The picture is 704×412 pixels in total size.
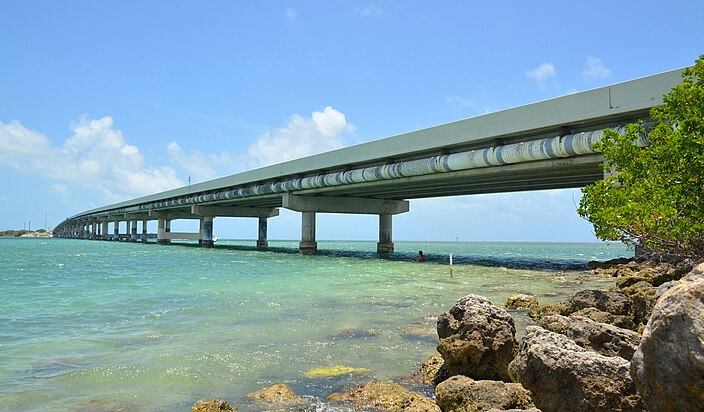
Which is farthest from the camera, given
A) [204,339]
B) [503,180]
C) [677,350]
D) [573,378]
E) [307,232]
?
[307,232]

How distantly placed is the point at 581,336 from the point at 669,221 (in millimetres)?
6684

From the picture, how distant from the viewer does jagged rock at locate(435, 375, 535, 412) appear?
201 inches

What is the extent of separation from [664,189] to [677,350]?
30.0ft

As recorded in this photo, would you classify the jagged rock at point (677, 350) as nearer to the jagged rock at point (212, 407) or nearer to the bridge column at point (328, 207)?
the jagged rock at point (212, 407)

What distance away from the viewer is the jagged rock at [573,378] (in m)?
3.89

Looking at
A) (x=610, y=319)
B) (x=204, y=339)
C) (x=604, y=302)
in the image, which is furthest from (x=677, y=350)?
(x=204, y=339)

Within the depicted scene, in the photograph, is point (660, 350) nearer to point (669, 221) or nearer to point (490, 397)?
point (490, 397)

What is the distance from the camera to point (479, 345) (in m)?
6.66

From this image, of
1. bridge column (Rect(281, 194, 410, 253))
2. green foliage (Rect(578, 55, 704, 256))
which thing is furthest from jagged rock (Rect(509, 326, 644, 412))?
bridge column (Rect(281, 194, 410, 253))

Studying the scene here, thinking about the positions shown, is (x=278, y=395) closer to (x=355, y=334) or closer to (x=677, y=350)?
(x=355, y=334)

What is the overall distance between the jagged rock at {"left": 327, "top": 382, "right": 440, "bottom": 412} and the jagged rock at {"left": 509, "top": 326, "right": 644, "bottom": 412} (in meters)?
1.44

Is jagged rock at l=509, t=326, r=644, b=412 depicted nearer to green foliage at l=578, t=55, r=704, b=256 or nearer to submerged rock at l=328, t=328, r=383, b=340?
submerged rock at l=328, t=328, r=383, b=340

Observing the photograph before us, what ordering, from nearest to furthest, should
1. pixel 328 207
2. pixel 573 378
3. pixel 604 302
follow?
pixel 573 378, pixel 604 302, pixel 328 207

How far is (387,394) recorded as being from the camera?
6.24 meters
